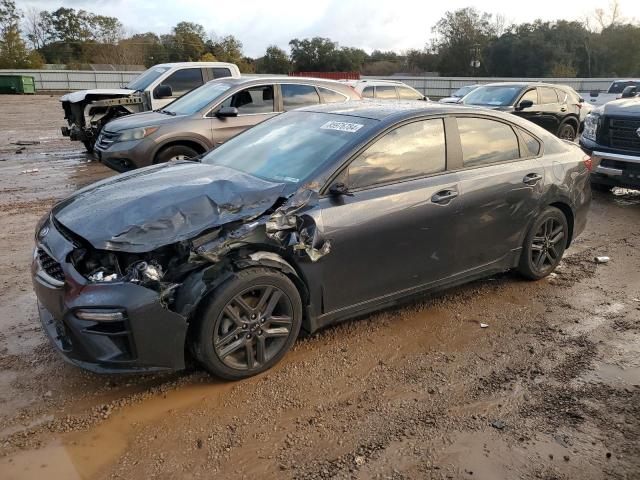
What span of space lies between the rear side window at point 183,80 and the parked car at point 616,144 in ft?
26.3

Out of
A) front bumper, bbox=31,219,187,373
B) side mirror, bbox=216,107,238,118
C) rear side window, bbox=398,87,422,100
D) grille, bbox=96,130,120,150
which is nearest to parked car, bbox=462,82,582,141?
rear side window, bbox=398,87,422,100

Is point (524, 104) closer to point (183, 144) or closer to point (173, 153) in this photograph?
point (183, 144)

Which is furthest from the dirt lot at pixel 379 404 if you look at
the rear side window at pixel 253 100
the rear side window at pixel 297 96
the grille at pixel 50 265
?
the rear side window at pixel 297 96

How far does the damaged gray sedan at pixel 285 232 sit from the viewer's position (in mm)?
3041

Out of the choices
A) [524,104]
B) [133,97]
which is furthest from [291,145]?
[524,104]

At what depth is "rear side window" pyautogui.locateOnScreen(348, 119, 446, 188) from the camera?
373cm

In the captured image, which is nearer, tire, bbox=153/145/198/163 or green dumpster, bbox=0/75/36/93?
tire, bbox=153/145/198/163

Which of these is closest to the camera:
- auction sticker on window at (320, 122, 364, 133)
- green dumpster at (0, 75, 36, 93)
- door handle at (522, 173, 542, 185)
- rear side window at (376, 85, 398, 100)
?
auction sticker on window at (320, 122, 364, 133)

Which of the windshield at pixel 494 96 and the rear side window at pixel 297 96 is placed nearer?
the rear side window at pixel 297 96

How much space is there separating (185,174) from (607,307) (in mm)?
3722

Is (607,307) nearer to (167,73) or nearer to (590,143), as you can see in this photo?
(590,143)

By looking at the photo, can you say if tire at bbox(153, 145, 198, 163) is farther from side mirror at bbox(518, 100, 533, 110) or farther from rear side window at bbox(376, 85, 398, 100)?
rear side window at bbox(376, 85, 398, 100)

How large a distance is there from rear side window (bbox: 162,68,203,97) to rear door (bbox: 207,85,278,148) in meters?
3.54

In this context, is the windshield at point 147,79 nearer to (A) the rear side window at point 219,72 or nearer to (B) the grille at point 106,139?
(A) the rear side window at point 219,72
